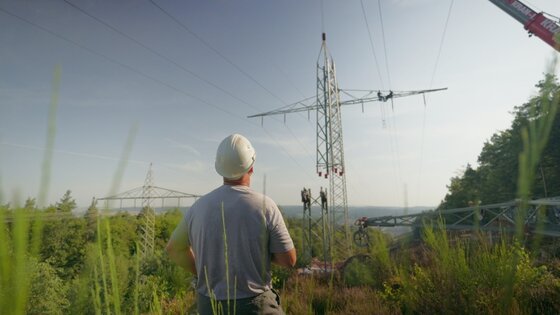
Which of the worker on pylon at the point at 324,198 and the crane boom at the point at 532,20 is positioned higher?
the crane boom at the point at 532,20

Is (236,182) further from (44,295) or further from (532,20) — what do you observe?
(532,20)

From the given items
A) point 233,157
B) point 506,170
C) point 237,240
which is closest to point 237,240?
point 237,240

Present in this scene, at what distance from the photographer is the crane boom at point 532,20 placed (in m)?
11.5

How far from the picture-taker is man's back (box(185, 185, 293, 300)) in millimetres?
1450

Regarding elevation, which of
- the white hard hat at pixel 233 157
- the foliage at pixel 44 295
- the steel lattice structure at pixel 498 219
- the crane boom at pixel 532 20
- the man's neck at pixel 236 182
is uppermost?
the crane boom at pixel 532 20

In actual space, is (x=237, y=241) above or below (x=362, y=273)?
above

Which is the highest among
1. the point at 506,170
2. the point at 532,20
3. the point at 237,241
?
the point at 532,20

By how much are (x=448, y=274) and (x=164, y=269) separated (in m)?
8.46

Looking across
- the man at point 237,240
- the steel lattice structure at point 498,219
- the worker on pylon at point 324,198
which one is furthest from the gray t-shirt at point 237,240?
the worker on pylon at point 324,198

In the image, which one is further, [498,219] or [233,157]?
[498,219]

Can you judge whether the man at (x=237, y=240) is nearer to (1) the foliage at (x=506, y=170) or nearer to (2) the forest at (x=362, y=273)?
(2) the forest at (x=362, y=273)

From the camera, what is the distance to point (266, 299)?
1495 mm

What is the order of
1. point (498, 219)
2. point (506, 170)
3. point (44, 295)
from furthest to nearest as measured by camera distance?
point (506, 170), point (498, 219), point (44, 295)

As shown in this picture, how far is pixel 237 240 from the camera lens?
57.1 inches
